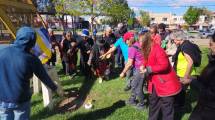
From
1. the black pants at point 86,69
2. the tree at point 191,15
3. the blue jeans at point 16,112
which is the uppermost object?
the blue jeans at point 16,112

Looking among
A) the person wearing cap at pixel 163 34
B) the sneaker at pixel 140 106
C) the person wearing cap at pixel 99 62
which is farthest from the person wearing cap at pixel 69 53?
the sneaker at pixel 140 106

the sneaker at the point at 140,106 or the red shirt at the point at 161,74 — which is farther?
the sneaker at the point at 140,106

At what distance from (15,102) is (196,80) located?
2398 millimetres

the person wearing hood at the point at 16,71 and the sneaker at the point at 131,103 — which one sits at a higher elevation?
the person wearing hood at the point at 16,71

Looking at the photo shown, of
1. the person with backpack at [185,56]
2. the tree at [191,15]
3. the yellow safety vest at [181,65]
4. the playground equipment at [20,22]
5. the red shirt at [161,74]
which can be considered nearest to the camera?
the red shirt at [161,74]

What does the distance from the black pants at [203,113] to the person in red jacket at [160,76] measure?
1.81m

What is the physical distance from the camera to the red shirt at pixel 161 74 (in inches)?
253

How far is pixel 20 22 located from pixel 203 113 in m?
6.61

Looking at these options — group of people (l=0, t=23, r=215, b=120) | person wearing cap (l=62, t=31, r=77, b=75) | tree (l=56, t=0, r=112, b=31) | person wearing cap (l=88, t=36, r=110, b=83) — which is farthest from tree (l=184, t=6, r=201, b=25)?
group of people (l=0, t=23, r=215, b=120)

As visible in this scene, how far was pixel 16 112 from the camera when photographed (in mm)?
5230

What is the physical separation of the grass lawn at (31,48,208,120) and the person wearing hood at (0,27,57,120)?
107 inches

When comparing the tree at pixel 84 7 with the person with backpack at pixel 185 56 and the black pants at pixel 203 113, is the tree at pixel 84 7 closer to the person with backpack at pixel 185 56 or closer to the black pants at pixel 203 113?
the person with backpack at pixel 185 56

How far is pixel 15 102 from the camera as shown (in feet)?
16.9

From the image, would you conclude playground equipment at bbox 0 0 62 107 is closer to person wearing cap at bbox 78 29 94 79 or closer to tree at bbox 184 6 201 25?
person wearing cap at bbox 78 29 94 79
